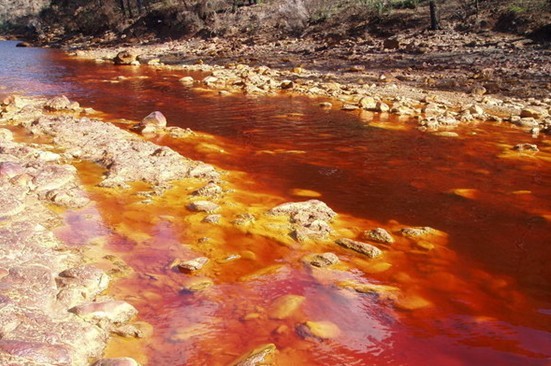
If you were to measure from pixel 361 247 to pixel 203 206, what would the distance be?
2060mm

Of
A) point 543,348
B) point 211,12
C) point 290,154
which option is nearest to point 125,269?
point 543,348

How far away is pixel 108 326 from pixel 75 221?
2.22 m

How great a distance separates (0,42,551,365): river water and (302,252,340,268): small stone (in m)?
0.11

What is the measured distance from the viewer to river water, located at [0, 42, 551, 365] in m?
3.75

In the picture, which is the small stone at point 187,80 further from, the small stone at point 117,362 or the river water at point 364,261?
the small stone at point 117,362

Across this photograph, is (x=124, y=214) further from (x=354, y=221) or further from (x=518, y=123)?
(x=518, y=123)

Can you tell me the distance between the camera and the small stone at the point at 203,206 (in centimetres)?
608

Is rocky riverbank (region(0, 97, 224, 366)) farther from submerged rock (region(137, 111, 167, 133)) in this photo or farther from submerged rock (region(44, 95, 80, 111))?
submerged rock (region(44, 95, 80, 111))

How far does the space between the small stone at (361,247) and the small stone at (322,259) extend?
281 millimetres

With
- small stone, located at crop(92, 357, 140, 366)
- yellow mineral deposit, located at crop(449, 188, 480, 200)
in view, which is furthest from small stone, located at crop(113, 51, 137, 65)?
small stone, located at crop(92, 357, 140, 366)

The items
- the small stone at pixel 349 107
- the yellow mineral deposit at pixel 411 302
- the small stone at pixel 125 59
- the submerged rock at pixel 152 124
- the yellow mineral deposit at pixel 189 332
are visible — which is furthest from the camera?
the small stone at pixel 125 59

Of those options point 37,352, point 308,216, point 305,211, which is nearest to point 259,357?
point 37,352

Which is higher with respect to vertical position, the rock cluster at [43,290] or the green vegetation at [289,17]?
the green vegetation at [289,17]

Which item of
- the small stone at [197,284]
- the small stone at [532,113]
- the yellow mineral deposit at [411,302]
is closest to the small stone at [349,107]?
the small stone at [532,113]
